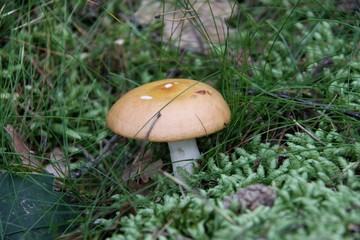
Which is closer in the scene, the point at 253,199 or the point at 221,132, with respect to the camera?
the point at 253,199

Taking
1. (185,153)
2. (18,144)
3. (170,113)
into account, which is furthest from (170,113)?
(18,144)

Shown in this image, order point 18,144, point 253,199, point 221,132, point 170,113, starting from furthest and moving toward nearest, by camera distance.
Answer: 1. point 18,144
2. point 221,132
3. point 170,113
4. point 253,199

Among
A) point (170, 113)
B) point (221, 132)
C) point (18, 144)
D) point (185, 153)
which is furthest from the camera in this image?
point (18, 144)

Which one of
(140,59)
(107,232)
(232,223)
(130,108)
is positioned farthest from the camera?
(140,59)

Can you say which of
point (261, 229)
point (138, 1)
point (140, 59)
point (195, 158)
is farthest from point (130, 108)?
point (138, 1)

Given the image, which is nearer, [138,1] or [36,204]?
[36,204]

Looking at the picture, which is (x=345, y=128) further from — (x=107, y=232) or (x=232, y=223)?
(x=107, y=232)

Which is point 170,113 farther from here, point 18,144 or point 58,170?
point 18,144

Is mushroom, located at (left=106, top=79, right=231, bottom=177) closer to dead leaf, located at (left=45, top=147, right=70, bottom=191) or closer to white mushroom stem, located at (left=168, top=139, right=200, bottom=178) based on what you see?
white mushroom stem, located at (left=168, top=139, right=200, bottom=178)
